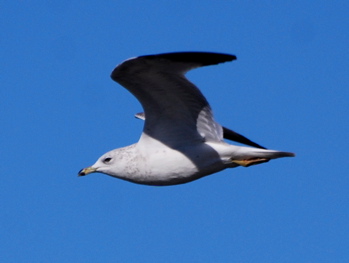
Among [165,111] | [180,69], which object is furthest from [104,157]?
[180,69]

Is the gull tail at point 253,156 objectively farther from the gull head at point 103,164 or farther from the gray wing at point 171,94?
the gull head at point 103,164

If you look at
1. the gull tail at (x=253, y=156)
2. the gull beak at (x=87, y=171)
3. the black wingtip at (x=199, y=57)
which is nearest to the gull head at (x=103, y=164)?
the gull beak at (x=87, y=171)

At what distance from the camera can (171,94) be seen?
1384cm

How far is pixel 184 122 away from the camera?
14375 millimetres

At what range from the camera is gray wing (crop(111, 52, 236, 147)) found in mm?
12938

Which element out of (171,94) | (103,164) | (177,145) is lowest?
(103,164)

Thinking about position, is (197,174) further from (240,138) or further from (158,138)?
(240,138)

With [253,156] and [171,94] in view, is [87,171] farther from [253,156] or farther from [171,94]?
[253,156]

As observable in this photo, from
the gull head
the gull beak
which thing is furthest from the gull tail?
the gull beak

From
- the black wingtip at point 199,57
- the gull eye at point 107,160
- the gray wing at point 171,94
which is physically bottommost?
the gull eye at point 107,160

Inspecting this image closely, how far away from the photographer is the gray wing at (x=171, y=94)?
12938 mm

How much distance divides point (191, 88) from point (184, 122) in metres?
0.86

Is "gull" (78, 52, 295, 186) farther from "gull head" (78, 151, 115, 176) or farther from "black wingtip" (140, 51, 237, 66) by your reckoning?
"black wingtip" (140, 51, 237, 66)

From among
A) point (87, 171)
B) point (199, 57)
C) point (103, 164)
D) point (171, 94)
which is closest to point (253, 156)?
point (171, 94)
